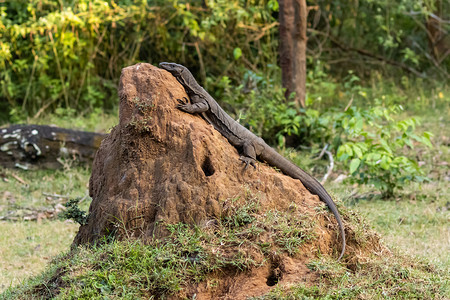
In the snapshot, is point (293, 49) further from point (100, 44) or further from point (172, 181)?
point (172, 181)

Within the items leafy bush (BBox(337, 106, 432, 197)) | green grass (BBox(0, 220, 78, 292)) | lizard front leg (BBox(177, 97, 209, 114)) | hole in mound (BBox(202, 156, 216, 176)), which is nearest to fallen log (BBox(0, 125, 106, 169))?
green grass (BBox(0, 220, 78, 292))

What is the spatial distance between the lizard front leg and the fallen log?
5.13 m

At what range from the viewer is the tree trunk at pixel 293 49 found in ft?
33.9

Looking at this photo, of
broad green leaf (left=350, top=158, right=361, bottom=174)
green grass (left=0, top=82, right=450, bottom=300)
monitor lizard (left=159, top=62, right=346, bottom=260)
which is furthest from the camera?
broad green leaf (left=350, top=158, right=361, bottom=174)

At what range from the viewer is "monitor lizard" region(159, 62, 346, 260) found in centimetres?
473

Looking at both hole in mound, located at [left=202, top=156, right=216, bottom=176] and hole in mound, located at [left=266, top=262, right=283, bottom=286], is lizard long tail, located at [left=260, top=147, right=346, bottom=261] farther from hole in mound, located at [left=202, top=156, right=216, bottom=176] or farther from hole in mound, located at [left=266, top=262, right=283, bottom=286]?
hole in mound, located at [left=266, top=262, right=283, bottom=286]

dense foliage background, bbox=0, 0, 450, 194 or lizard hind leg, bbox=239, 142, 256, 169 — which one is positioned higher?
lizard hind leg, bbox=239, 142, 256, 169

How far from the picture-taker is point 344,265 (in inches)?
173

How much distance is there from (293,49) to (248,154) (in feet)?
19.9

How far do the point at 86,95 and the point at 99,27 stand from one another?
1628 mm

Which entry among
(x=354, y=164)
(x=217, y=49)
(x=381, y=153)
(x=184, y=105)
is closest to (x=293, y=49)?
(x=217, y=49)

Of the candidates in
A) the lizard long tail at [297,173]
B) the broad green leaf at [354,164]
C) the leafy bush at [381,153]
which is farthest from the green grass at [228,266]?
the leafy bush at [381,153]

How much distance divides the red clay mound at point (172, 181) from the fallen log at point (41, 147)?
5141mm

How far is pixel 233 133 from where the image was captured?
195 inches
